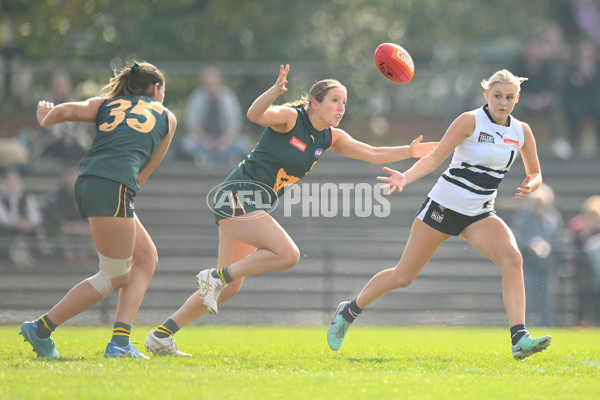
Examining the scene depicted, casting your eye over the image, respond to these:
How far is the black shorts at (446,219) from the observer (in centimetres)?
676

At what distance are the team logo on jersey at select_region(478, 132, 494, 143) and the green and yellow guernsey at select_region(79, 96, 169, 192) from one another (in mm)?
2346

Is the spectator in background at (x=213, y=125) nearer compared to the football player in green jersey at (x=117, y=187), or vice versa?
the football player in green jersey at (x=117, y=187)

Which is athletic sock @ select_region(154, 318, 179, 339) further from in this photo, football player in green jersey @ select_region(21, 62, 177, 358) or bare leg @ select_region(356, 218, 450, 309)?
bare leg @ select_region(356, 218, 450, 309)

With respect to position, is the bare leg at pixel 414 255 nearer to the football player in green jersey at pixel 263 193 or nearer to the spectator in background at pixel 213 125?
the football player in green jersey at pixel 263 193

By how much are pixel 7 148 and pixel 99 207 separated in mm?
9411

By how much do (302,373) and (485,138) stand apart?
2243mm

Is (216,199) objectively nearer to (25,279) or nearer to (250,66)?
(25,279)

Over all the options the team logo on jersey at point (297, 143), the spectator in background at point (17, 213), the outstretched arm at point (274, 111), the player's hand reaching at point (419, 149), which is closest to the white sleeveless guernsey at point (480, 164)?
the player's hand reaching at point (419, 149)

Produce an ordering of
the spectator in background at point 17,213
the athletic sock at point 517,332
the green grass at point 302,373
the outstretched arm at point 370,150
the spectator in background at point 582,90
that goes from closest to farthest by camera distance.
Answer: the green grass at point 302,373 → the athletic sock at point 517,332 → the outstretched arm at point 370,150 → the spectator in background at point 17,213 → the spectator in background at point 582,90

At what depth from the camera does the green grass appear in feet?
16.9

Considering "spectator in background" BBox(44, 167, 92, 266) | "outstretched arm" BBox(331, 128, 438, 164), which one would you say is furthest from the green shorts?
"spectator in background" BBox(44, 167, 92, 266)

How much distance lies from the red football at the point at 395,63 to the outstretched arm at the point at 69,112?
92.1 inches

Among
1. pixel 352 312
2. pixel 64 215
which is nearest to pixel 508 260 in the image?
pixel 352 312

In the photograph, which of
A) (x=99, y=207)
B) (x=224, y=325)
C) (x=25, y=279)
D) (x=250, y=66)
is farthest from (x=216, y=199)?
(x=250, y=66)
